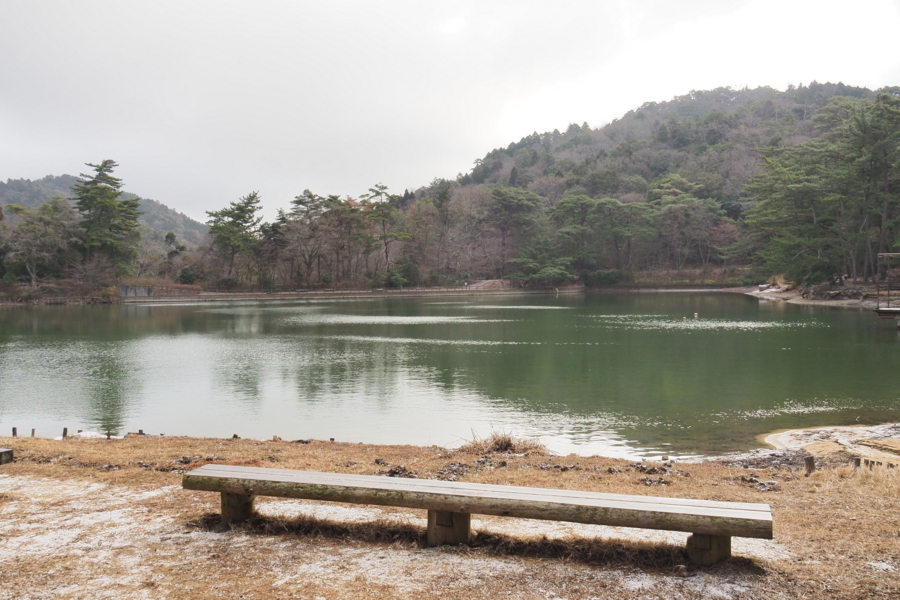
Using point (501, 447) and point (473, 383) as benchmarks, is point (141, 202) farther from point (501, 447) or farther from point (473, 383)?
point (501, 447)

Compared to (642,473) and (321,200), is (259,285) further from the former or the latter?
(642,473)

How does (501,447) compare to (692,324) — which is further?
(692,324)

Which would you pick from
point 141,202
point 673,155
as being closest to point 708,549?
point 673,155

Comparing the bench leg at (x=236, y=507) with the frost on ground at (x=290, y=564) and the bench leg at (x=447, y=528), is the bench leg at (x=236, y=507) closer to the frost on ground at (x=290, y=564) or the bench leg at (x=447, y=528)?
the frost on ground at (x=290, y=564)

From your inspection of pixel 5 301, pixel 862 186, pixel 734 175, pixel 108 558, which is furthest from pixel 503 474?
pixel 734 175

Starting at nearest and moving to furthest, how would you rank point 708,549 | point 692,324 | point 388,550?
point 708,549, point 388,550, point 692,324

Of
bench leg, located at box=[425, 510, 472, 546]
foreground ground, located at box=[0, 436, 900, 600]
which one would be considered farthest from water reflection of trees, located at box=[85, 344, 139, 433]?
bench leg, located at box=[425, 510, 472, 546]

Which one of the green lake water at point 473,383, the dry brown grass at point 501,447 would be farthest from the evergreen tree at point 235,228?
the dry brown grass at point 501,447

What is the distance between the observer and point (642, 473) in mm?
6203

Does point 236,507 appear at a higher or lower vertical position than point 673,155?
lower

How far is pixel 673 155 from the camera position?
89250 millimetres

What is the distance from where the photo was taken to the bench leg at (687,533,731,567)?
3.25 metres

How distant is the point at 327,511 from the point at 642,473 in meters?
3.46

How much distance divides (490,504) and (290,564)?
3.65ft
